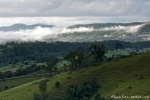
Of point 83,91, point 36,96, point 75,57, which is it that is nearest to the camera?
point 36,96

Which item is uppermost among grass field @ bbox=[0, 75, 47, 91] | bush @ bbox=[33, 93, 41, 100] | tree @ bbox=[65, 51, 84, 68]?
tree @ bbox=[65, 51, 84, 68]

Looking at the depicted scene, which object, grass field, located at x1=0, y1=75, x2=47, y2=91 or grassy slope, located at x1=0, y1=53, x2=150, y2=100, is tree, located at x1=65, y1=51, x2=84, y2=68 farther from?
grass field, located at x1=0, y1=75, x2=47, y2=91

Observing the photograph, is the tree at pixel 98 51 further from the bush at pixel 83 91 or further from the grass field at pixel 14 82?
the bush at pixel 83 91

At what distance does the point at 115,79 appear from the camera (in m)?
113

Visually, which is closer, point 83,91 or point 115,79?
point 83,91

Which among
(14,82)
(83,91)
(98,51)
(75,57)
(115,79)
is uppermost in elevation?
(98,51)

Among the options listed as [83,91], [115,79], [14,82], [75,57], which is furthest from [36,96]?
[14,82]

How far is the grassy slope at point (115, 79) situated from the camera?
317 ft

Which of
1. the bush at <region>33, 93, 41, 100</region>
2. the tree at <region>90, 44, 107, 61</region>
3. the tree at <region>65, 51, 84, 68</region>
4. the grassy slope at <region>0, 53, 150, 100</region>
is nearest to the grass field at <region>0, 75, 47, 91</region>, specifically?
the tree at <region>65, 51, 84, 68</region>

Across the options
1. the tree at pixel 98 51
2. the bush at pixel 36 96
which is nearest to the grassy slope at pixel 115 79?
the bush at pixel 36 96

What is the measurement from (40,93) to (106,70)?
32156 millimetres

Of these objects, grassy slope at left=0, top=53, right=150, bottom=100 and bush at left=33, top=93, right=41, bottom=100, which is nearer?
grassy slope at left=0, top=53, right=150, bottom=100

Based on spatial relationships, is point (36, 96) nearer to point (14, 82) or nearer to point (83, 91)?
point (83, 91)

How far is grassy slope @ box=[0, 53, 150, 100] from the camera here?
96.6 m
